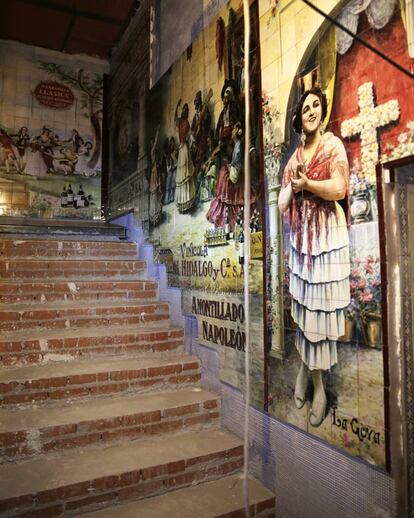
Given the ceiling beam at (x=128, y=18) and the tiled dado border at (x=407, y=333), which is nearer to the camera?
the tiled dado border at (x=407, y=333)

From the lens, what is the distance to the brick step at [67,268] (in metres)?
4.84

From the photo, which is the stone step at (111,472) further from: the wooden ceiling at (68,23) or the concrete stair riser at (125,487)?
the wooden ceiling at (68,23)

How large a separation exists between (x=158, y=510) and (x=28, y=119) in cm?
769

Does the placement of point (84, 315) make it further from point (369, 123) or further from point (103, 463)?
point (369, 123)

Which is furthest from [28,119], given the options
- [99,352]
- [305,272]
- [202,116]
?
[305,272]

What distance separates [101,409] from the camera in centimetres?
339

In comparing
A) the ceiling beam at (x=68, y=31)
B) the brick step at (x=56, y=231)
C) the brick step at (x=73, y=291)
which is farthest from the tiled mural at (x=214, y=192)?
the ceiling beam at (x=68, y=31)

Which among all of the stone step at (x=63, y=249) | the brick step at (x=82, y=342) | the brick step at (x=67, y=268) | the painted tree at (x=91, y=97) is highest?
the painted tree at (x=91, y=97)

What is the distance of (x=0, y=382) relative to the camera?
331cm

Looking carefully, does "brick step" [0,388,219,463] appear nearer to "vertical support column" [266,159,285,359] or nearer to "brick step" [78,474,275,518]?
"brick step" [78,474,275,518]

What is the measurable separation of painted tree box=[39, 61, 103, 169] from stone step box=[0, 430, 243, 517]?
667cm

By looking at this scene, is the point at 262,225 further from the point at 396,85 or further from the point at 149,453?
the point at 149,453

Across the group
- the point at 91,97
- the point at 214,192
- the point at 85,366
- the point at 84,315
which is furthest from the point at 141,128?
the point at 85,366

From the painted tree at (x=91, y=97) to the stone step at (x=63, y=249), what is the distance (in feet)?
10.3
